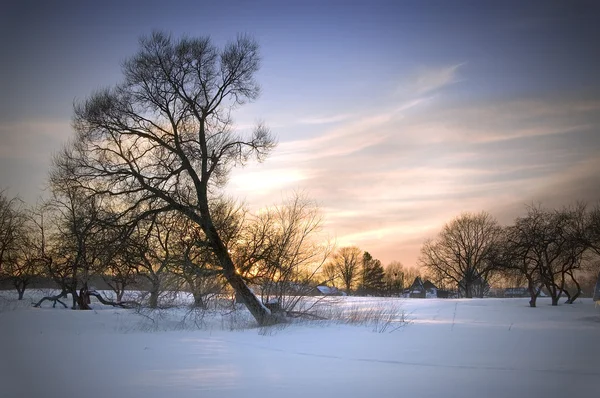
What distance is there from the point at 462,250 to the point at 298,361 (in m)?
57.4

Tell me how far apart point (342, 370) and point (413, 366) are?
1.39 meters

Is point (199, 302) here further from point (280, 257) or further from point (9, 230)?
point (9, 230)

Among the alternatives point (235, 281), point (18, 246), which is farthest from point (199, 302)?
point (18, 246)

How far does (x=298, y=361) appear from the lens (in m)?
8.77

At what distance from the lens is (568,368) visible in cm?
818

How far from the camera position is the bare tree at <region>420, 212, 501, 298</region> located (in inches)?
2340

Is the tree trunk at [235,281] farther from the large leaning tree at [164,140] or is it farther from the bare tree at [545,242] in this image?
the bare tree at [545,242]

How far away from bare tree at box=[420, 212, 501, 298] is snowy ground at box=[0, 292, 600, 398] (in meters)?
47.5

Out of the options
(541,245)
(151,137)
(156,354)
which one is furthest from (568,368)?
(541,245)

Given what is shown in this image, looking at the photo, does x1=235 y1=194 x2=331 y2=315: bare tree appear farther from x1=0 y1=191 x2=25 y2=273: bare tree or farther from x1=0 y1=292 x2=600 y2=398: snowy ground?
x1=0 y1=191 x2=25 y2=273: bare tree

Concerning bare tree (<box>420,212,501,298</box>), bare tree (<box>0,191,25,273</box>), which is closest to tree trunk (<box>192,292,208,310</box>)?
bare tree (<box>0,191,25,273</box>)

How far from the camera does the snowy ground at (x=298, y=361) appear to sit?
21.7ft

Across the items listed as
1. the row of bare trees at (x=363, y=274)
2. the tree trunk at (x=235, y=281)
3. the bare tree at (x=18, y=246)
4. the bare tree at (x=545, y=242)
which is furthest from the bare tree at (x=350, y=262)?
the tree trunk at (x=235, y=281)

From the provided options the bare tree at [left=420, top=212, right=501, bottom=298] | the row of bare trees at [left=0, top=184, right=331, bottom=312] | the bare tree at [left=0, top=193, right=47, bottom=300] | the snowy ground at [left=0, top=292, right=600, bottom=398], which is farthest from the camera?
the bare tree at [left=420, top=212, right=501, bottom=298]
